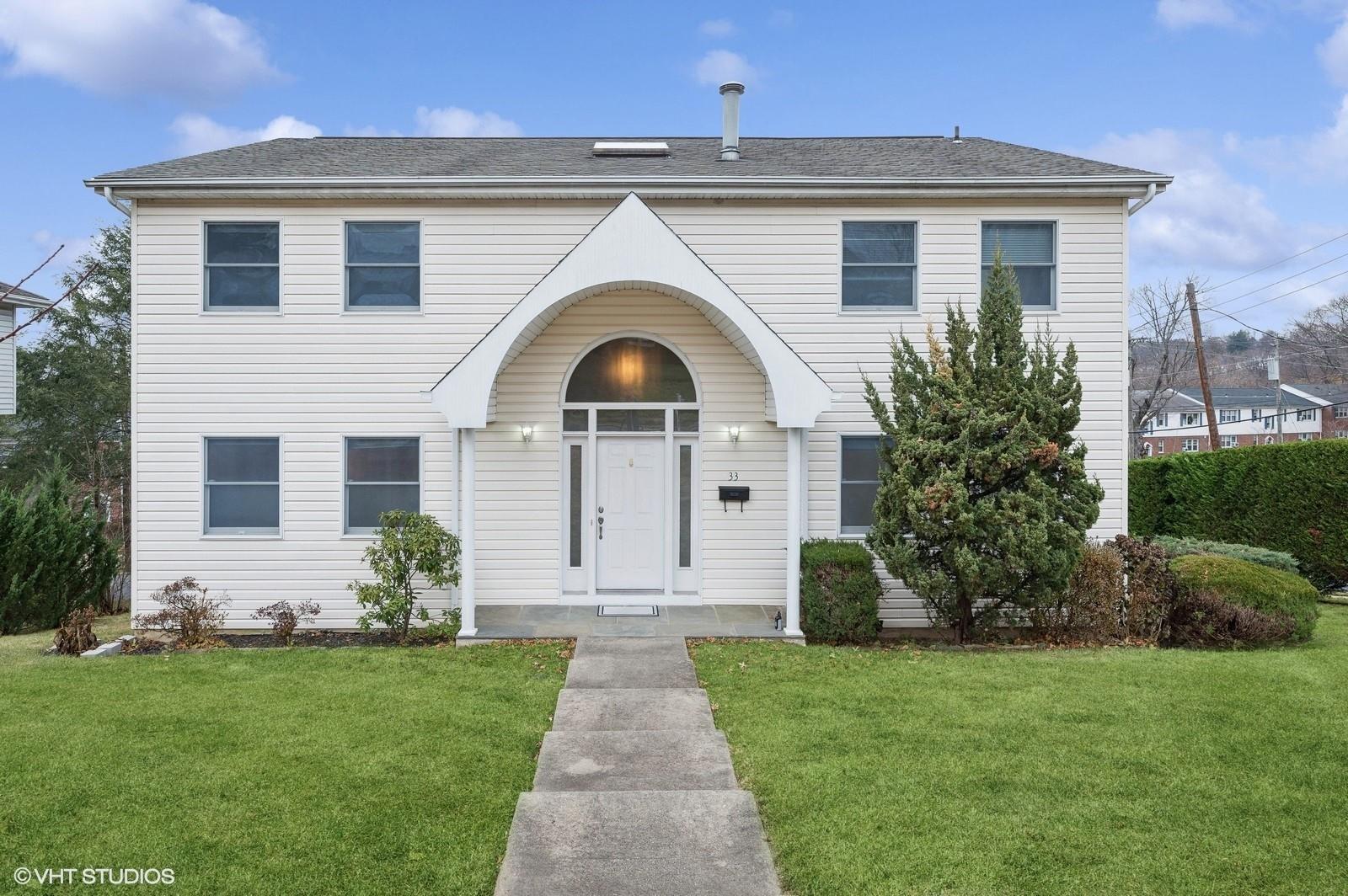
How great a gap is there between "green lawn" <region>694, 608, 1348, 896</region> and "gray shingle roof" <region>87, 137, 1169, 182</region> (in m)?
6.16

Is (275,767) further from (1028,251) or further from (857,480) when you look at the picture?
(1028,251)

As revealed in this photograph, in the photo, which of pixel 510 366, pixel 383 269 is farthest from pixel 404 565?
pixel 383 269

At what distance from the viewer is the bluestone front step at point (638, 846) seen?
167 inches

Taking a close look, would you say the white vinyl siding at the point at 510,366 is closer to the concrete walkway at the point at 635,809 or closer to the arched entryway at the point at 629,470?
the arched entryway at the point at 629,470

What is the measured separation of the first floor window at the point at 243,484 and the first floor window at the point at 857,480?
7.31 m

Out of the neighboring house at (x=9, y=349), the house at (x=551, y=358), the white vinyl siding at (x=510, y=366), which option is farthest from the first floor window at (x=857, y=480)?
the neighboring house at (x=9, y=349)

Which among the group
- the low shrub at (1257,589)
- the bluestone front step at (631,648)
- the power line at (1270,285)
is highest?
the power line at (1270,285)

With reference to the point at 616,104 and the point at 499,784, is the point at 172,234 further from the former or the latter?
the point at 616,104

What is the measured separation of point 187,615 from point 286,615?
3.60 feet

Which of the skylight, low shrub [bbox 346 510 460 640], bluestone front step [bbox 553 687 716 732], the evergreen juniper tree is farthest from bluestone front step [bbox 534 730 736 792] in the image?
the skylight

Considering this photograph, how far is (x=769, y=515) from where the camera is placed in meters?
11.2

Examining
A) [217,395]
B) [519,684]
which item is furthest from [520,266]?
[519,684]

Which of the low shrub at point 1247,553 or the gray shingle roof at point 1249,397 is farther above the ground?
the gray shingle roof at point 1249,397

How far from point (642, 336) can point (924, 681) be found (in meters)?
5.55
